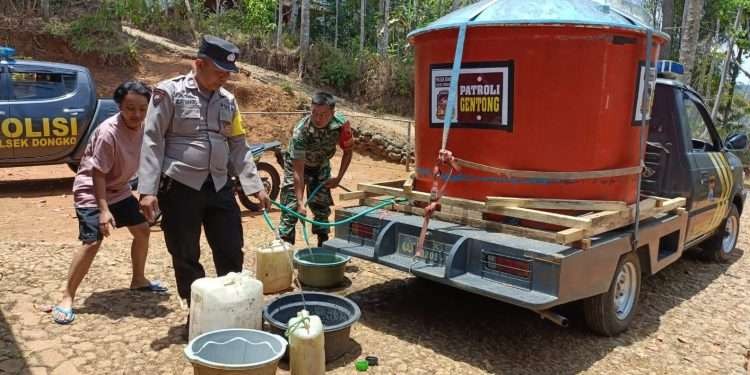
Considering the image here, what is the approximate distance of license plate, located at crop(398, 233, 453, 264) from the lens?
3799 millimetres

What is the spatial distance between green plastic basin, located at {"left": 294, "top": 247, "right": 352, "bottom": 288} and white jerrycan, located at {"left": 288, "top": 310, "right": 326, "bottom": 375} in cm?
152

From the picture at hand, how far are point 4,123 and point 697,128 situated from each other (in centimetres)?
790

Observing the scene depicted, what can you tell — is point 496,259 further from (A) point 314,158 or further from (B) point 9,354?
(B) point 9,354

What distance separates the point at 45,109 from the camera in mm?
7766

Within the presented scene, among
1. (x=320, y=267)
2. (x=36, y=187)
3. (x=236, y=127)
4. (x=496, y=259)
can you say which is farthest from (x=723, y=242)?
(x=36, y=187)

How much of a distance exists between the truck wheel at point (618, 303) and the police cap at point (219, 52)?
2.70 m

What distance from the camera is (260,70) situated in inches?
696

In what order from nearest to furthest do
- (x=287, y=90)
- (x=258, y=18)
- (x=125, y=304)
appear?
1. (x=125, y=304)
2. (x=287, y=90)
3. (x=258, y=18)

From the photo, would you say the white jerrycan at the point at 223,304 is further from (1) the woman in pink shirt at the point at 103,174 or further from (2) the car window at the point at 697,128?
(2) the car window at the point at 697,128

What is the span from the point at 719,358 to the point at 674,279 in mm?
1832

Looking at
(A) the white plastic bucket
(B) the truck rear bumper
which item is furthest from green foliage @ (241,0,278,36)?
(A) the white plastic bucket

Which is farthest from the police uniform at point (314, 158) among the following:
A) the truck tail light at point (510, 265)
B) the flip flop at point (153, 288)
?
the truck tail light at point (510, 265)

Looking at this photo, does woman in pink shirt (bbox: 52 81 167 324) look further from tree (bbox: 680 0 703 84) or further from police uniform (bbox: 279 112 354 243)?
tree (bbox: 680 0 703 84)

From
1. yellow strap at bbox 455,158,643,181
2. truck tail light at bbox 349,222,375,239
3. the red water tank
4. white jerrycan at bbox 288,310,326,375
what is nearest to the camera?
white jerrycan at bbox 288,310,326,375
